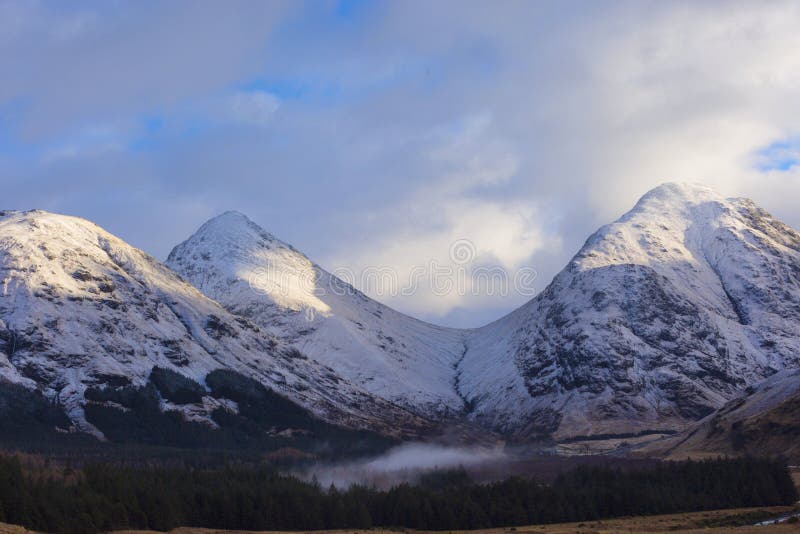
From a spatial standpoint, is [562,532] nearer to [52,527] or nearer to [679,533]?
[679,533]

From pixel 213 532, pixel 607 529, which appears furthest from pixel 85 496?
pixel 607 529

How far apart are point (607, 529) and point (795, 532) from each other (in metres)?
44.9

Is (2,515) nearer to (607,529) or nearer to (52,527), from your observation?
(52,527)

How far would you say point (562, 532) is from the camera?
618ft

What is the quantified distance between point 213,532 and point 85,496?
85.1 feet

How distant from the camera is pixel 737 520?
195250 millimetres

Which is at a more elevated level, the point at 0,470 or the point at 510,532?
the point at 0,470

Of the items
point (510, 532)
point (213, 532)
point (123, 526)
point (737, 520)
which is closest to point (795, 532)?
point (737, 520)

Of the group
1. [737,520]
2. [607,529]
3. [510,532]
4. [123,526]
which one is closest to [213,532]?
[123,526]

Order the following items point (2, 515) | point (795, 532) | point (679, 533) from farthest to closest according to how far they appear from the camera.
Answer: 1. point (2, 515)
2. point (679, 533)
3. point (795, 532)

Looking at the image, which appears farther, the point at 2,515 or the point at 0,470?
the point at 0,470

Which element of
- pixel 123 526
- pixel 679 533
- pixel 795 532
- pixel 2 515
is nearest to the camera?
pixel 795 532

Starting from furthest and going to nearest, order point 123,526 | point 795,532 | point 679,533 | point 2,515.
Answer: point 123,526
point 2,515
point 679,533
point 795,532

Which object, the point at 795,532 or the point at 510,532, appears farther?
the point at 510,532
